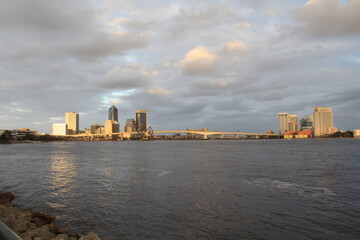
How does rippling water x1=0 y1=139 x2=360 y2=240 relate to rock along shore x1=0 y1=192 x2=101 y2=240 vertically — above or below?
below

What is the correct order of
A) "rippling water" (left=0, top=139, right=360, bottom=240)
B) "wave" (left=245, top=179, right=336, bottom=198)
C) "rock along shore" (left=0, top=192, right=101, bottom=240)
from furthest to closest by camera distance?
"wave" (left=245, top=179, right=336, bottom=198) < "rippling water" (left=0, top=139, right=360, bottom=240) < "rock along shore" (left=0, top=192, right=101, bottom=240)

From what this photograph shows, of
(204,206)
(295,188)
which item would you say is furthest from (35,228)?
(295,188)

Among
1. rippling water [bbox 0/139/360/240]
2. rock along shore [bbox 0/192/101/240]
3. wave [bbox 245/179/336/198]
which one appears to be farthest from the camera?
wave [bbox 245/179/336/198]

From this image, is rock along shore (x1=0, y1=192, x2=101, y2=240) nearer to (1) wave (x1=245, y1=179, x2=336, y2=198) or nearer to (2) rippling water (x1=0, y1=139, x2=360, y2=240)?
(2) rippling water (x1=0, y1=139, x2=360, y2=240)

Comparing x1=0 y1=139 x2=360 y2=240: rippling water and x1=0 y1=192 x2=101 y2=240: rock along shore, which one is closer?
x1=0 y1=192 x2=101 y2=240: rock along shore

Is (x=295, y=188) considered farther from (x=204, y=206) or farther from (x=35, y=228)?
(x=35, y=228)

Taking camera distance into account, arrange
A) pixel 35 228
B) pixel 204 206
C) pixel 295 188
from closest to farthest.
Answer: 1. pixel 35 228
2. pixel 204 206
3. pixel 295 188

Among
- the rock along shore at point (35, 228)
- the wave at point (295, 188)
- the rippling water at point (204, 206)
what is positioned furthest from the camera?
the wave at point (295, 188)

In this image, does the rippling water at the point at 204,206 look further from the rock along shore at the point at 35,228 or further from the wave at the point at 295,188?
the rock along shore at the point at 35,228

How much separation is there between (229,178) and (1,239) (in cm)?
2252

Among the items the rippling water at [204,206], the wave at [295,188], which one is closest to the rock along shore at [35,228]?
the rippling water at [204,206]

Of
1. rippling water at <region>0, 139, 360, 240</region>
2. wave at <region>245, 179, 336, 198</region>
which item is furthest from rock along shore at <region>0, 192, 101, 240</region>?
wave at <region>245, 179, 336, 198</region>

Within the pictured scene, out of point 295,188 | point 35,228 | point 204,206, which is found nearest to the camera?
point 35,228

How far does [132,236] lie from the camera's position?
10633mm
